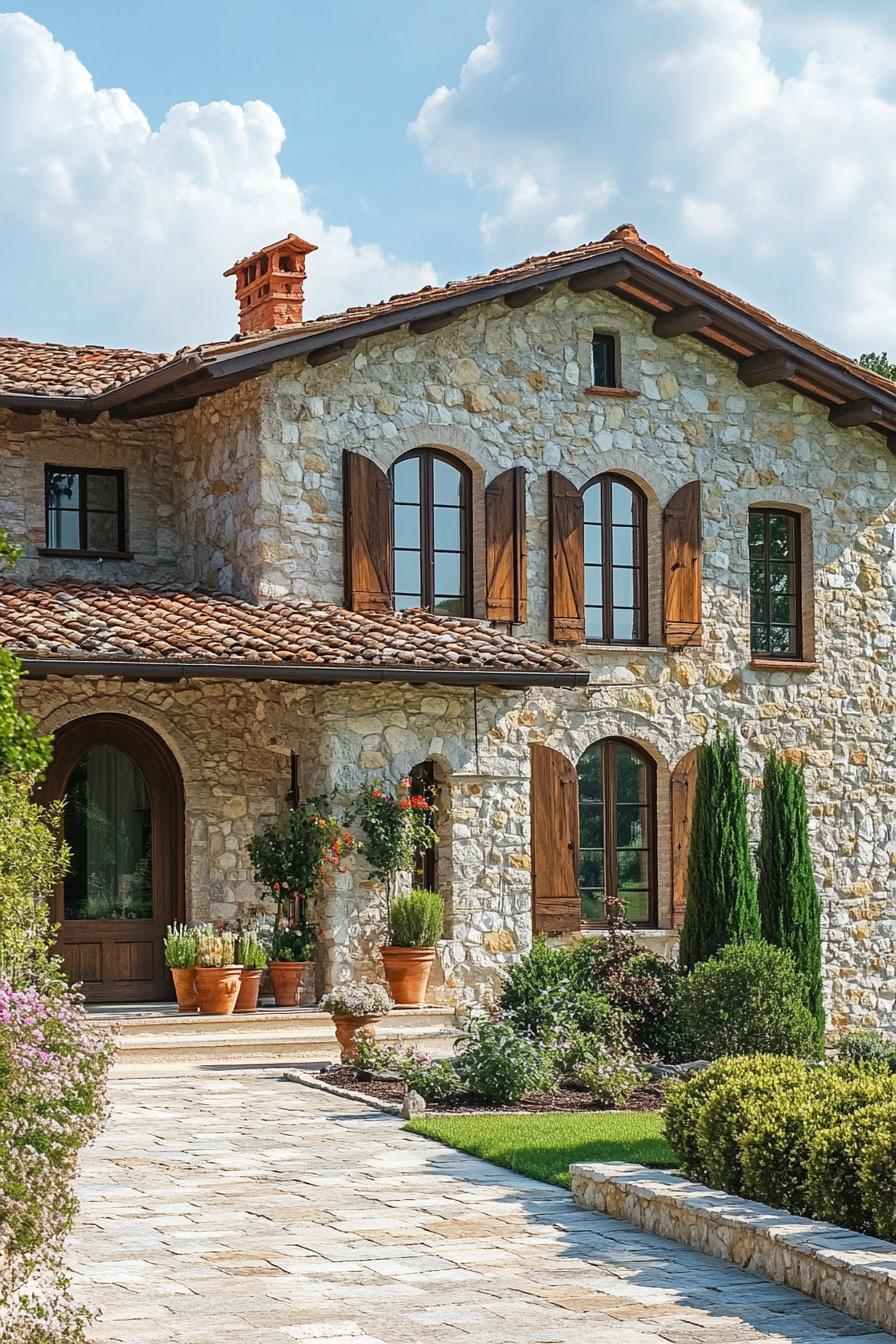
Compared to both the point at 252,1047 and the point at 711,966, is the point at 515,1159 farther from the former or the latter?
the point at 252,1047

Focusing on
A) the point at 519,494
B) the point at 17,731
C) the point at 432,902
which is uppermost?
the point at 519,494

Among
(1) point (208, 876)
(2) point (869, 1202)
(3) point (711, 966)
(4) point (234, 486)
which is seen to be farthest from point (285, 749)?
(2) point (869, 1202)

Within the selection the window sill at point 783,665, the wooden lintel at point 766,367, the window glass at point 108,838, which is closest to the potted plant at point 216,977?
the window glass at point 108,838

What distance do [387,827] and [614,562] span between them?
4018mm

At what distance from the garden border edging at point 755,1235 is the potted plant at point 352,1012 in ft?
15.3

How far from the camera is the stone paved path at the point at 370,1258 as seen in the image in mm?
6555

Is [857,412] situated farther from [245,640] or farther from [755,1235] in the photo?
[755,1235]

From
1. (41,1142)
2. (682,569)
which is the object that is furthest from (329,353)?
(41,1142)

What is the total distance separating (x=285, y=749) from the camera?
631 inches

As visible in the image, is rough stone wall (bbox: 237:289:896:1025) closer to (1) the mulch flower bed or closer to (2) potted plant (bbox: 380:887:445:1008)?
(2) potted plant (bbox: 380:887:445:1008)

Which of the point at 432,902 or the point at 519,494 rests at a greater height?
the point at 519,494

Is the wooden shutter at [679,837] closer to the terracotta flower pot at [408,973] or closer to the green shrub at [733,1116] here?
the terracotta flower pot at [408,973]

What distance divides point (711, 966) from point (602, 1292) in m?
6.26

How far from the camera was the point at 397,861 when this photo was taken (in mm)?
15344
